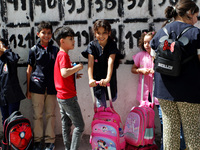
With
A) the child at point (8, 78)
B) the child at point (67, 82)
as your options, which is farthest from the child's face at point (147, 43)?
the child at point (8, 78)

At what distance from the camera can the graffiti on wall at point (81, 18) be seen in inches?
141

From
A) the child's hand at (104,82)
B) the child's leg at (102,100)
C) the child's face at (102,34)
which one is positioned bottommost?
the child's leg at (102,100)

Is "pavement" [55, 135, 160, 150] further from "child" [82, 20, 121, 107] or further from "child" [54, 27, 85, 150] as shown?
"child" [82, 20, 121, 107]

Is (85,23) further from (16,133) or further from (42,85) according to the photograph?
(16,133)

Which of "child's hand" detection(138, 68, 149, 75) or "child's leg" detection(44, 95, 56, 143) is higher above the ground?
"child's hand" detection(138, 68, 149, 75)

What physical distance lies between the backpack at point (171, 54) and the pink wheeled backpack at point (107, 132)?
2.69 feet

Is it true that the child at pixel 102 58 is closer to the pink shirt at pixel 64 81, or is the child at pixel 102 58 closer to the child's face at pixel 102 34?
the child's face at pixel 102 34

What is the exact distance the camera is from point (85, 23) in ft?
12.2

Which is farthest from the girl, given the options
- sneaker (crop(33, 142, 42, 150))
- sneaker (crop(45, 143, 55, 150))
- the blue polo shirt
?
sneaker (crop(33, 142, 42, 150))

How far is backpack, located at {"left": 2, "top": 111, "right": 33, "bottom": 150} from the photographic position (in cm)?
309

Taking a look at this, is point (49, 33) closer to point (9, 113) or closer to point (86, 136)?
point (9, 113)

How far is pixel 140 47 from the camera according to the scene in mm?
3604

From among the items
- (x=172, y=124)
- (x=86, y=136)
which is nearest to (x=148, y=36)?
(x=172, y=124)

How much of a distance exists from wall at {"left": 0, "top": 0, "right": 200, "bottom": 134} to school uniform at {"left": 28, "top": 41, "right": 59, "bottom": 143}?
1.36 ft
